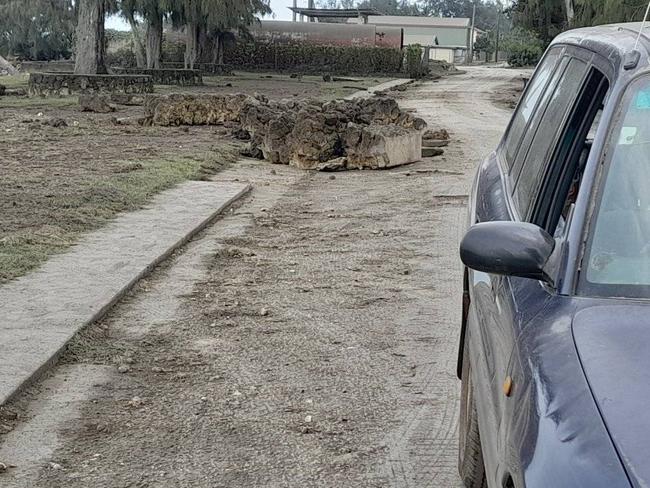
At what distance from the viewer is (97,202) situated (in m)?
10.8

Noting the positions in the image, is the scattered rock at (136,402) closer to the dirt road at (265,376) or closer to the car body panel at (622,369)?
the dirt road at (265,376)

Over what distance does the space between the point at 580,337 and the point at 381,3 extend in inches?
6985

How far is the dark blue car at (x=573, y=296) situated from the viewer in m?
1.98

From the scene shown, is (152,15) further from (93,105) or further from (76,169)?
(76,169)

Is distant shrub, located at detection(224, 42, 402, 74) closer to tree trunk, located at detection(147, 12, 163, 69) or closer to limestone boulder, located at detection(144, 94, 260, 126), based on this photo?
tree trunk, located at detection(147, 12, 163, 69)

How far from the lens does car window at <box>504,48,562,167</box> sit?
4.48m

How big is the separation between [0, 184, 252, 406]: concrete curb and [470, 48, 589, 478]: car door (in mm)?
2504

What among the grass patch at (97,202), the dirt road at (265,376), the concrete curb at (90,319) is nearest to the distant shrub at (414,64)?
the grass patch at (97,202)

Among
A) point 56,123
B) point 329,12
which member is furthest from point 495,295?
point 329,12

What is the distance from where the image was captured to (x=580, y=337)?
229cm

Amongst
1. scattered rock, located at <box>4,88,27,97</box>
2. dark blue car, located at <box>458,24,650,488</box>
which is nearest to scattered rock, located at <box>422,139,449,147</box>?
dark blue car, located at <box>458,24,650,488</box>

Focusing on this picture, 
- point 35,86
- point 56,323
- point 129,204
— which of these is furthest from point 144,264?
point 35,86

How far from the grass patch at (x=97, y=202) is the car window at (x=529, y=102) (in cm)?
407

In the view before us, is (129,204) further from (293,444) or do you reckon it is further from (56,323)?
(293,444)
